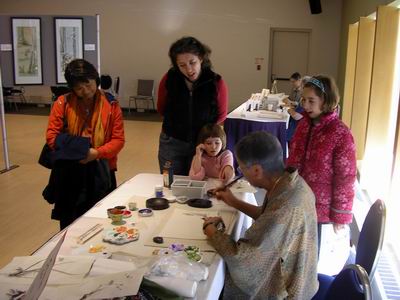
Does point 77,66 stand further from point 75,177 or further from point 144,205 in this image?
point 144,205

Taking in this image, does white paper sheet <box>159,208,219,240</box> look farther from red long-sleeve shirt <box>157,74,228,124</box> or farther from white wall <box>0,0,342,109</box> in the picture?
white wall <box>0,0,342,109</box>

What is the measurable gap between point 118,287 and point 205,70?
1542mm

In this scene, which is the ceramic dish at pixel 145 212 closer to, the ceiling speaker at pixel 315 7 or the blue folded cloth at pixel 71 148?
the blue folded cloth at pixel 71 148

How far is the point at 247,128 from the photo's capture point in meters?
5.09

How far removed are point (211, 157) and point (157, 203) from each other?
63 cm

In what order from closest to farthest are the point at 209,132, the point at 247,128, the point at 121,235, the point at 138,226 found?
the point at 121,235 → the point at 138,226 → the point at 209,132 → the point at 247,128

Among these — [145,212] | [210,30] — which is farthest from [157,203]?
[210,30]

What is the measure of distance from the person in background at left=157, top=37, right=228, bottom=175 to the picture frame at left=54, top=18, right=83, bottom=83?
2.50m

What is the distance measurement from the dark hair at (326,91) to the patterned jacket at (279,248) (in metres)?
0.83

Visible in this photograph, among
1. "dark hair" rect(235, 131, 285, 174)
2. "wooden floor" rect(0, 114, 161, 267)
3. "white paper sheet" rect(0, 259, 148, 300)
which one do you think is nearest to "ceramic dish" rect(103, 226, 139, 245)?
"white paper sheet" rect(0, 259, 148, 300)

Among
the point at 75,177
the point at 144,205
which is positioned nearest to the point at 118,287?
the point at 144,205

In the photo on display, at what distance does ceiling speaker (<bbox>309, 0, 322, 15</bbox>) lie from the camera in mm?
9250

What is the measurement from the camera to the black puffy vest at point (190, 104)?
97.6 inches

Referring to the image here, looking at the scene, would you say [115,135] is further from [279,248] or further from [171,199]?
[279,248]
